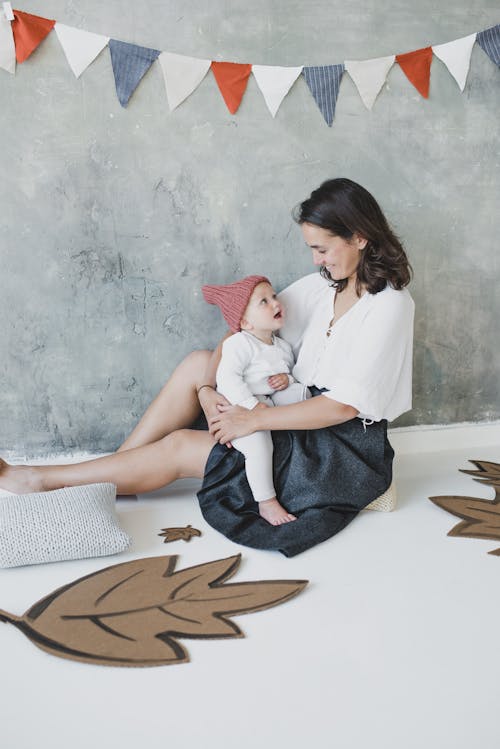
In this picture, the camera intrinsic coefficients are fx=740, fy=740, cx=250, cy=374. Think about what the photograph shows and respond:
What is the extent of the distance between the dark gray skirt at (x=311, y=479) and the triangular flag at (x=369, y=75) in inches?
49.4

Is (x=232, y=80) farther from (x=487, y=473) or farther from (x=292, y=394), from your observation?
(x=487, y=473)

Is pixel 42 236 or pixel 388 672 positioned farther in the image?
pixel 42 236

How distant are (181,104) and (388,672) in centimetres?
195

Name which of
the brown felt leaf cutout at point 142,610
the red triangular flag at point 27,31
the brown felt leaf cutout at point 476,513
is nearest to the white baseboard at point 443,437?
the brown felt leaf cutout at point 476,513

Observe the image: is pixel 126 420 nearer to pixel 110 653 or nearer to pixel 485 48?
pixel 110 653

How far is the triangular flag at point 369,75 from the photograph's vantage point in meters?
2.71

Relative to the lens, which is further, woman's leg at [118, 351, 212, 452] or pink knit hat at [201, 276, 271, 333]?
woman's leg at [118, 351, 212, 452]

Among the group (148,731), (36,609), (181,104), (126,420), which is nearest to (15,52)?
(181,104)

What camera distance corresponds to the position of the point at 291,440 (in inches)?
90.7

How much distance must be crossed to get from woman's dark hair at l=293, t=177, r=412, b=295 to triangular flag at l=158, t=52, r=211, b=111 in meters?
0.66

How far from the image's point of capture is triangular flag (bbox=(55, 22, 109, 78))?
2420 millimetres

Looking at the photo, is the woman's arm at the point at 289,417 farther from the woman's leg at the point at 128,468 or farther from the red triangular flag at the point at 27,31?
the red triangular flag at the point at 27,31

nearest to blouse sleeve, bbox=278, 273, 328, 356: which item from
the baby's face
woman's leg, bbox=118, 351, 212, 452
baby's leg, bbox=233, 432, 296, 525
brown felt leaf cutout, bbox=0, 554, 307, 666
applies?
the baby's face

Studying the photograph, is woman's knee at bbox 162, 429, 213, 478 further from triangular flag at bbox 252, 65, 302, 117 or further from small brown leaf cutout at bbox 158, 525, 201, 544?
triangular flag at bbox 252, 65, 302, 117
